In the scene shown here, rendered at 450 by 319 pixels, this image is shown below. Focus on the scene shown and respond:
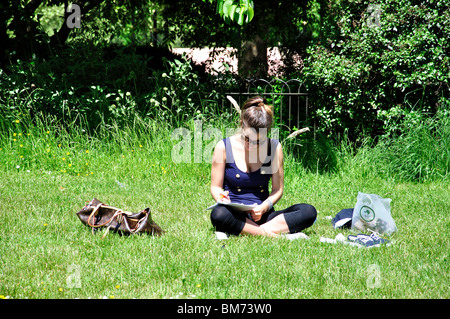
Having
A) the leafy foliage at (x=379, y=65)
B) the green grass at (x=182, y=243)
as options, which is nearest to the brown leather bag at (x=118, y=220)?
the green grass at (x=182, y=243)

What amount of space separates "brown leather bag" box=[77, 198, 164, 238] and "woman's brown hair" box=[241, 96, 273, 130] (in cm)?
110

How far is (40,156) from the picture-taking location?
22.6 ft

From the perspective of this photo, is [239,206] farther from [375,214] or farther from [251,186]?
[375,214]

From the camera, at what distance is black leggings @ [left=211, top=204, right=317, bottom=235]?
411 centimetres

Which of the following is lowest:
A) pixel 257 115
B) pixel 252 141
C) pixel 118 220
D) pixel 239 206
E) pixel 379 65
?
pixel 118 220

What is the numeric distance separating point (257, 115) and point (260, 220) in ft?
3.13

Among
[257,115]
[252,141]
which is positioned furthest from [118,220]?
[257,115]

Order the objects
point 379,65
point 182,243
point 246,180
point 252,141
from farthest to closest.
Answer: point 379,65, point 246,180, point 252,141, point 182,243

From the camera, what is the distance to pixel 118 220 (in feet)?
13.5

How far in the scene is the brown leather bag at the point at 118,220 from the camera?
407 cm

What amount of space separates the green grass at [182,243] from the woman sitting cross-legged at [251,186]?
16 cm

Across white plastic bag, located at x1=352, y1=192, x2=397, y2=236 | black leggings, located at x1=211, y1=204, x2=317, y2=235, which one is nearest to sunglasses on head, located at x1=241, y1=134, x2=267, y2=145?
black leggings, located at x1=211, y1=204, x2=317, y2=235
